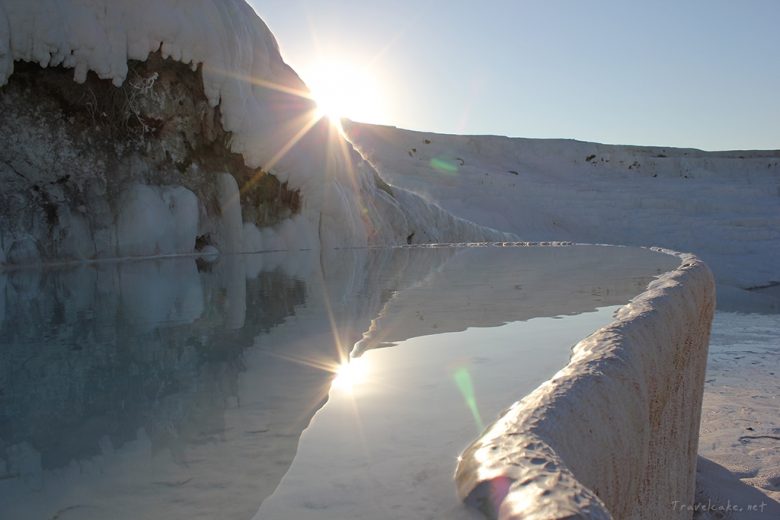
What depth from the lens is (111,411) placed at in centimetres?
170

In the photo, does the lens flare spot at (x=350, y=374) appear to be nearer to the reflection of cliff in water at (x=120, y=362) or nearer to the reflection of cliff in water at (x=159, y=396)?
the reflection of cliff in water at (x=159, y=396)

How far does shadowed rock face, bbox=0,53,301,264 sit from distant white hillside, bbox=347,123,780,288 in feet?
34.6

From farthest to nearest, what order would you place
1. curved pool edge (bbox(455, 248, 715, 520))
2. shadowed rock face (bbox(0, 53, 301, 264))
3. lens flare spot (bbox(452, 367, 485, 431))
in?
shadowed rock face (bbox(0, 53, 301, 264)) → lens flare spot (bbox(452, 367, 485, 431)) → curved pool edge (bbox(455, 248, 715, 520))

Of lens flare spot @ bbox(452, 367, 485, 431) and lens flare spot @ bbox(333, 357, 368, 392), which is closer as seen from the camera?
lens flare spot @ bbox(452, 367, 485, 431)

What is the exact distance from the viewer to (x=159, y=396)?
181 centimetres

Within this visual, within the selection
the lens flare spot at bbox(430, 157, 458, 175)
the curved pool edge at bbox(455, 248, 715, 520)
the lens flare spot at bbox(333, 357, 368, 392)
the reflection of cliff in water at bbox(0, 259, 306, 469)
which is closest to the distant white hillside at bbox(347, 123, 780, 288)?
the lens flare spot at bbox(430, 157, 458, 175)

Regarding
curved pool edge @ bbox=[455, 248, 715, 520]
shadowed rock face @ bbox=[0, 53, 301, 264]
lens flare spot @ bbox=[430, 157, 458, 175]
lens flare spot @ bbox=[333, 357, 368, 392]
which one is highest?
lens flare spot @ bbox=[430, 157, 458, 175]

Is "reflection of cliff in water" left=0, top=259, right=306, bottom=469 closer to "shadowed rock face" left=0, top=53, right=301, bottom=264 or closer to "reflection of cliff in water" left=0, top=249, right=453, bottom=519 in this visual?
"reflection of cliff in water" left=0, top=249, right=453, bottom=519

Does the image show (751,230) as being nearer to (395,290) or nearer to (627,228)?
(627,228)

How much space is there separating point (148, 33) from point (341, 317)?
7370mm

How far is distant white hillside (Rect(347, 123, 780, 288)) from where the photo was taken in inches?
871

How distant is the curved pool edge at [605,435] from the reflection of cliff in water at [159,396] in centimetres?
43

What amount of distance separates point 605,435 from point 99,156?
29.8ft

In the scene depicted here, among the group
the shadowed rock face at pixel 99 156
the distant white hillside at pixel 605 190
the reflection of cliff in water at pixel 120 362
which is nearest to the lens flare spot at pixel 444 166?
the distant white hillside at pixel 605 190
